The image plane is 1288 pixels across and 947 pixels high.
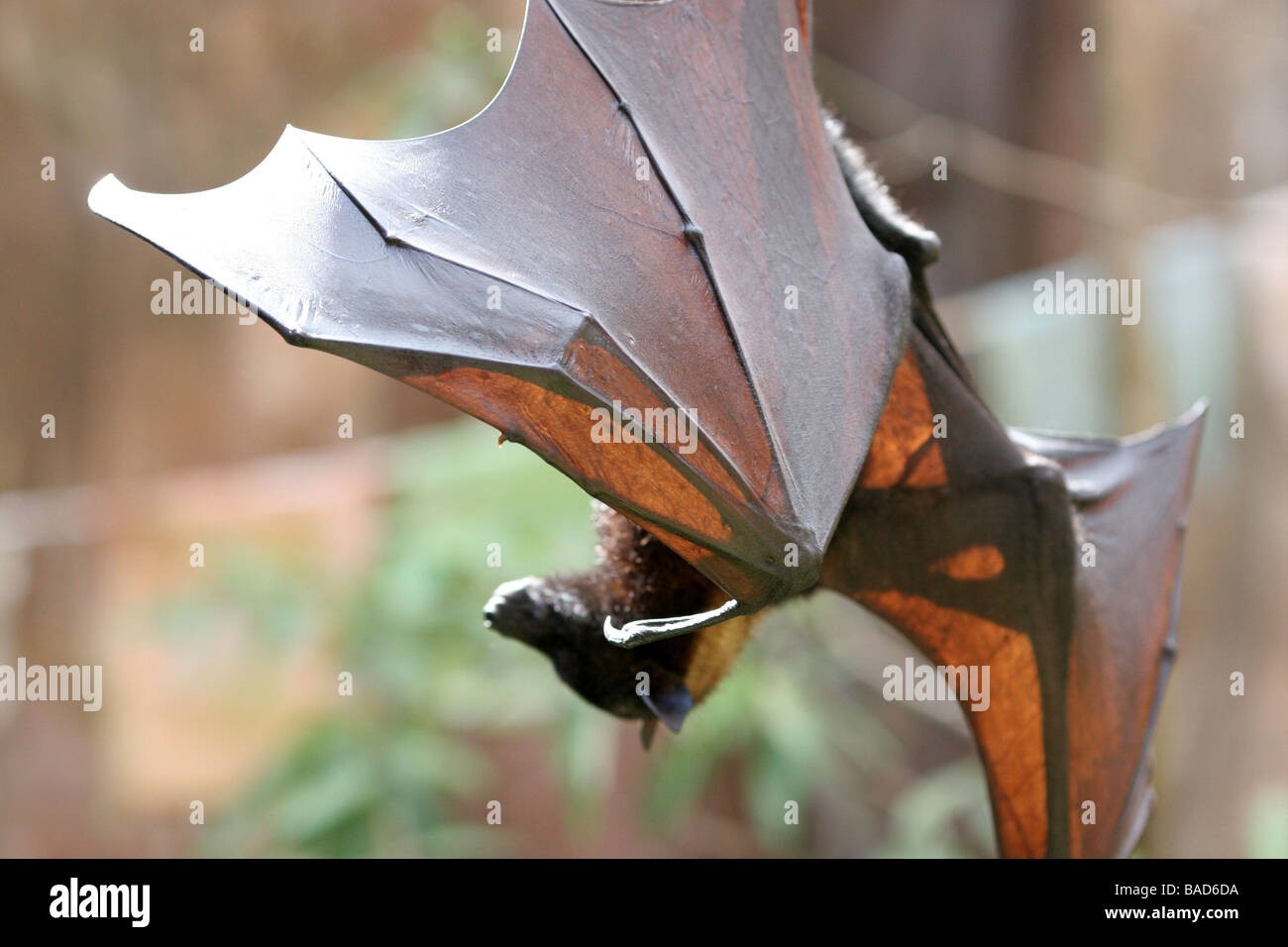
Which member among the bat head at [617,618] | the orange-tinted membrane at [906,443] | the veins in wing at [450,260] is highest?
the veins in wing at [450,260]

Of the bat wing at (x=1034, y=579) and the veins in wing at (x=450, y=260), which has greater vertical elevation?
the veins in wing at (x=450, y=260)

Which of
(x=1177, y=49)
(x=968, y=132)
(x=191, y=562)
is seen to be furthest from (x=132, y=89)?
(x=1177, y=49)

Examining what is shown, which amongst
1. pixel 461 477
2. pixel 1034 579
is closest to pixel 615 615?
pixel 1034 579

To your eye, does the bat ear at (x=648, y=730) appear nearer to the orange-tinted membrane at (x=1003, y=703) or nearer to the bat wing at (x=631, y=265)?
the orange-tinted membrane at (x=1003, y=703)

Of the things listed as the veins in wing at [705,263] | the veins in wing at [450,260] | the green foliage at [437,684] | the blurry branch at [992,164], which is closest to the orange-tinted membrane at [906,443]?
the veins in wing at [705,263]

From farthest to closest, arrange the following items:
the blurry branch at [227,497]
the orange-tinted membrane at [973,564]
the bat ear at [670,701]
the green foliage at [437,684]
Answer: the blurry branch at [227,497] → the green foliage at [437,684] → the orange-tinted membrane at [973,564] → the bat ear at [670,701]

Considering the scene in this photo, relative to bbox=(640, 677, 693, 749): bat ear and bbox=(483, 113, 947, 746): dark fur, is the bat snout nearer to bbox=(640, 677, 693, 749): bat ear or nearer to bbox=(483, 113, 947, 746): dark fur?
bbox=(483, 113, 947, 746): dark fur

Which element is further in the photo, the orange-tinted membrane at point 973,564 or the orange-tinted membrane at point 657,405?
the orange-tinted membrane at point 973,564

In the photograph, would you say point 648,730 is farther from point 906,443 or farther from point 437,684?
point 437,684
